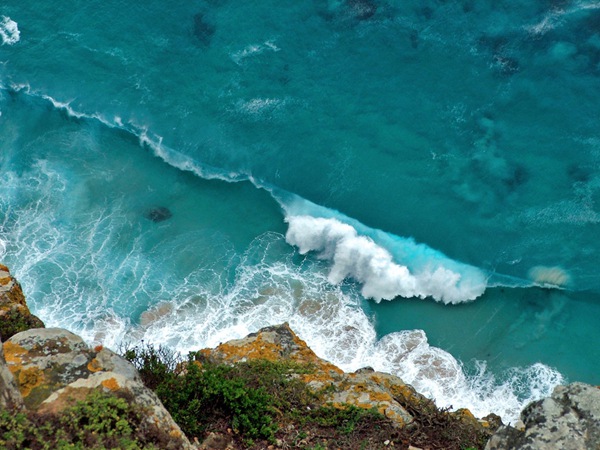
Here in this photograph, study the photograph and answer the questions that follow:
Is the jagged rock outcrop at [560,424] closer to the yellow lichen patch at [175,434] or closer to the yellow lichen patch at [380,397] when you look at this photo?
the yellow lichen patch at [380,397]

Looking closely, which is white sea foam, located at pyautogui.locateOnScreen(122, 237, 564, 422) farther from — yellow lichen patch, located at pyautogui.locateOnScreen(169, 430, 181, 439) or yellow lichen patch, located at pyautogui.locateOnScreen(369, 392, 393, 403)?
yellow lichen patch, located at pyautogui.locateOnScreen(169, 430, 181, 439)

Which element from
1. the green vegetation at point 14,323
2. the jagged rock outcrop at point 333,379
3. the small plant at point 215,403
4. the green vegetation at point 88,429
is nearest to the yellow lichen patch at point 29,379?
the green vegetation at point 88,429

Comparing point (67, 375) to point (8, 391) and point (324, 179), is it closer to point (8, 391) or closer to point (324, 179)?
point (8, 391)

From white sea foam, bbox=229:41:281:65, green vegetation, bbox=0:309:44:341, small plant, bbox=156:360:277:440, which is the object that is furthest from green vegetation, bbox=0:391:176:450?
white sea foam, bbox=229:41:281:65

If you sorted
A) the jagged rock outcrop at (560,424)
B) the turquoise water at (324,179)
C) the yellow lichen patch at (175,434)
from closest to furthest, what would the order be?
the jagged rock outcrop at (560,424) < the yellow lichen patch at (175,434) < the turquoise water at (324,179)

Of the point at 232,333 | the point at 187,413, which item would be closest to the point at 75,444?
the point at 187,413

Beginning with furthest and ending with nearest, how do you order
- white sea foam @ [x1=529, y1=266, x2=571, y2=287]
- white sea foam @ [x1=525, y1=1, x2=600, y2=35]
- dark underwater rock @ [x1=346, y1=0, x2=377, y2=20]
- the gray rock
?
dark underwater rock @ [x1=346, y1=0, x2=377, y2=20], white sea foam @ [x1=525, y1=1, x2=600, y2=35], white sea foam @ [x1=529, y1=266, x2=571, y2=287], the gray rock
